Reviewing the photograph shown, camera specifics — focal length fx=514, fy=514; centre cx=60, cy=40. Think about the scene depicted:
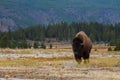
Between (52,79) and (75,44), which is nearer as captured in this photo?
(52,79)

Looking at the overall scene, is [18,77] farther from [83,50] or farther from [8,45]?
[8,45]

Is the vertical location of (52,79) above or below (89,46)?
above

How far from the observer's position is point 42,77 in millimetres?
30812

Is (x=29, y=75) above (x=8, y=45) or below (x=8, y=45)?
above

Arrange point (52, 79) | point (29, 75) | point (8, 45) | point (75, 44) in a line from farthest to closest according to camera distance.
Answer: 1. point (8, 45)
2. point (75, 44)
3. point (29, 75)
4. point (52, 79)

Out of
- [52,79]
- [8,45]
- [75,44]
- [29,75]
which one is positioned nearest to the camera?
[52,79]

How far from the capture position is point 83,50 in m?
45.5

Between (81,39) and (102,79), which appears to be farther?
(81,39)

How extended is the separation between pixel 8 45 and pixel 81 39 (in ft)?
286

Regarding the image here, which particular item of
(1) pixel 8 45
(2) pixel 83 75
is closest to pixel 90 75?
(2) pixel 83 75

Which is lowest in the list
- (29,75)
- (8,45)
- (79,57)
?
(8,45)

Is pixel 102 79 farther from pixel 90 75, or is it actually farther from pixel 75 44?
pixel 75 44

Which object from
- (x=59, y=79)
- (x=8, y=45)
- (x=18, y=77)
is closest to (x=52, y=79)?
(x=59, y=79)

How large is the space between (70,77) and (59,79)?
1.81 m
